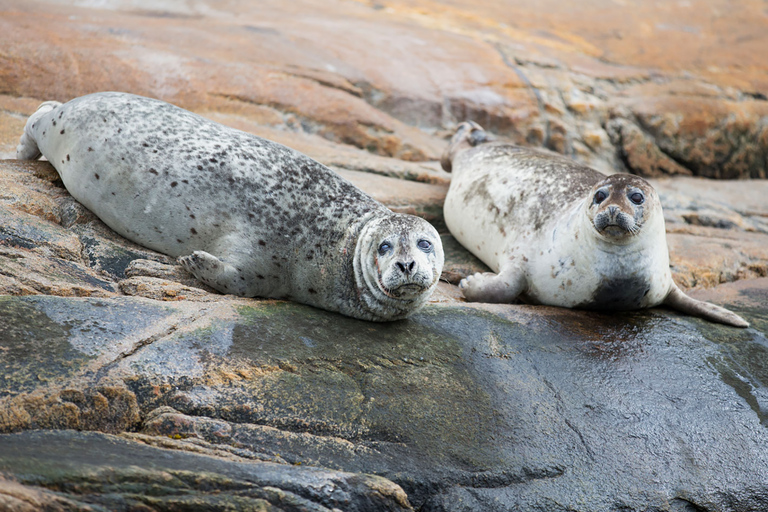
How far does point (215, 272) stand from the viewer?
393 centimetres

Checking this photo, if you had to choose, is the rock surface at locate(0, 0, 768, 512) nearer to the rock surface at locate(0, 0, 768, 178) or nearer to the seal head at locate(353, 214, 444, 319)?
the rock surface at locate(0, 0, 768, 178)

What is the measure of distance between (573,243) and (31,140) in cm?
415

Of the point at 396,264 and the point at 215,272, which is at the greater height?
the point at 396,264

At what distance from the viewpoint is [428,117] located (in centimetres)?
934

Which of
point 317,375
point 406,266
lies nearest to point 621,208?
point 406,266

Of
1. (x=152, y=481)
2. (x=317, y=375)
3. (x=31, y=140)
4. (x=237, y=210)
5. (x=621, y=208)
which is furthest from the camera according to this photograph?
(x=31, y=140)

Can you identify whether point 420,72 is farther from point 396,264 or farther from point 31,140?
point 396,264

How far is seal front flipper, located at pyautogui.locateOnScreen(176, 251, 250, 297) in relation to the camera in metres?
3.90

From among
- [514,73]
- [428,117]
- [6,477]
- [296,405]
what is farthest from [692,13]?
[6,477]

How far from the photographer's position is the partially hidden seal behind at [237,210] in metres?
3.92

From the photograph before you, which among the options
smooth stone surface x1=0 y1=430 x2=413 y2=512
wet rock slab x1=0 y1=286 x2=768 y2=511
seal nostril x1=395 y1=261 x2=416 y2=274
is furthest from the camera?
seal nostril x1=395 y1=261 x2=416 y2=274

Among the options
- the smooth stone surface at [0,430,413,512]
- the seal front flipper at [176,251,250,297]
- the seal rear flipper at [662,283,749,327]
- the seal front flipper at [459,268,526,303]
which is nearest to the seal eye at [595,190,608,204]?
the seal front flipper at [459,268,526,303]

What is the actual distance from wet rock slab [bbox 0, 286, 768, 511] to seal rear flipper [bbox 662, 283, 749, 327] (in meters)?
0.64

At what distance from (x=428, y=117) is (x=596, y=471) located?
6901mm
